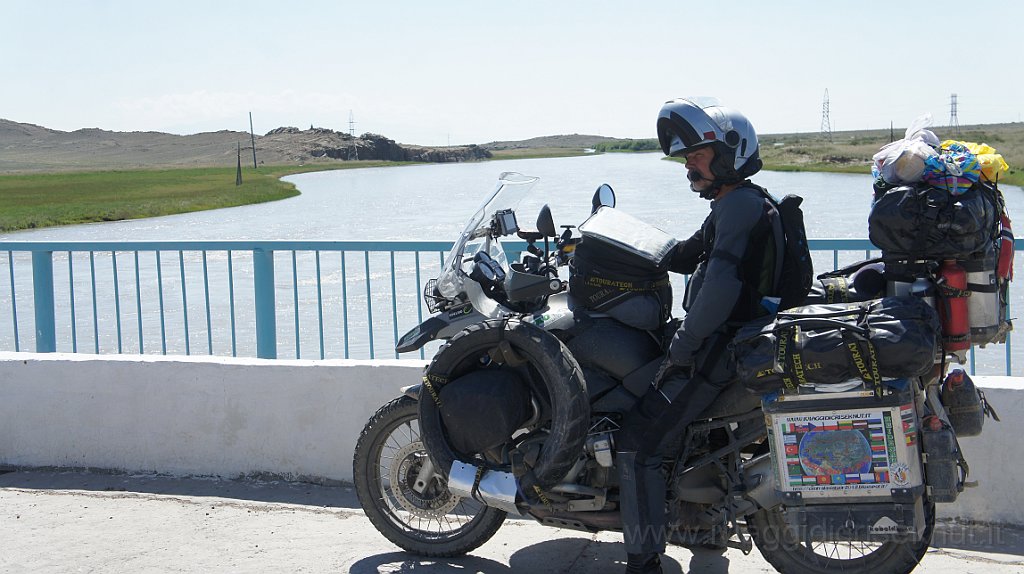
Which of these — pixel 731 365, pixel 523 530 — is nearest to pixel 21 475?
pixel 523 530

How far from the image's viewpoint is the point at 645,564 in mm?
4211

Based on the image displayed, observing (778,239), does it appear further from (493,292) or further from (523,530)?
(523,530)

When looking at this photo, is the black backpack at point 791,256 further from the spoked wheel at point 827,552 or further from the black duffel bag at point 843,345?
the spoked wheel at point 827,552

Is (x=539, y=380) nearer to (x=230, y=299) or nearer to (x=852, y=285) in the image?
(x=852, y=285)

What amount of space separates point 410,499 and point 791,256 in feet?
6.41

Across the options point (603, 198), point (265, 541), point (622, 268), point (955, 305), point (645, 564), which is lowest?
point (265, 541)

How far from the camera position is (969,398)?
4.00 m

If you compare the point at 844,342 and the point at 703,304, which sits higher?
the point at 703,304

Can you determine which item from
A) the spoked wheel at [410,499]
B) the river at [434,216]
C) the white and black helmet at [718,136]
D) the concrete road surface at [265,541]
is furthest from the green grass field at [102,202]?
the white and black helmet at [718,136]

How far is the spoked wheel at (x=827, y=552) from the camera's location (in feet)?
13.1

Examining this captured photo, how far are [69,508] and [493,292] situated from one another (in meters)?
2.65

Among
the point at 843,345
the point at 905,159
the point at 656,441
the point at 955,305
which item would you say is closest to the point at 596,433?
the point at 656,441

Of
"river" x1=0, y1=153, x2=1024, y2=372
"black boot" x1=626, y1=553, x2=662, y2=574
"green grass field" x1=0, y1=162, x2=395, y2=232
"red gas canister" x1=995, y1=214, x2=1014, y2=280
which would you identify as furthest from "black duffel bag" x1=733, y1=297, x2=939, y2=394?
"green grass field" x1=0, y1=162, x2=395, y2=232

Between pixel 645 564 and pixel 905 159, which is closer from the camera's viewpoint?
pixel 905 159
